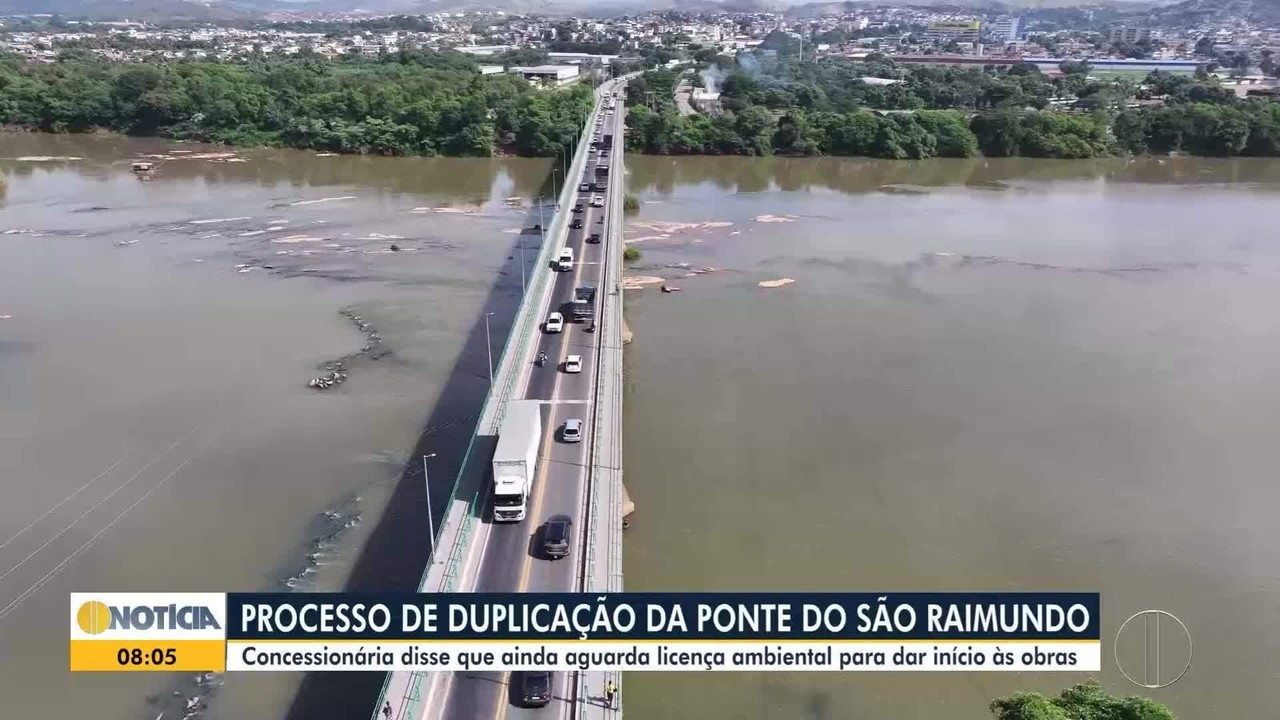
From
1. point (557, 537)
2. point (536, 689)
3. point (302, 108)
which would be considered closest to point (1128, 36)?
point (302, 108)

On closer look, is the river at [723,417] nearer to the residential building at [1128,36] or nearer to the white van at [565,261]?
the white van at [565,261]

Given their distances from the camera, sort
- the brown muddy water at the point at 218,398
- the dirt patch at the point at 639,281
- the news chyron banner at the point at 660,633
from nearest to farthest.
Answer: the news chyron banner at the point at 660,633, the brown muddy water at the point at 218,398, the dirt patch at the point at 639,281

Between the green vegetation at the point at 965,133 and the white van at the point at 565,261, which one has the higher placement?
the green vegetation at the point at 965,133

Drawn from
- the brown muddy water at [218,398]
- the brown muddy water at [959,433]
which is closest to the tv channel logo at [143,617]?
the brown muddy water at [218,398]

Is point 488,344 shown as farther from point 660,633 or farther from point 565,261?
point 660,633

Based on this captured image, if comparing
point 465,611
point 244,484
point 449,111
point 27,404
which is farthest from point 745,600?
point 449,111
